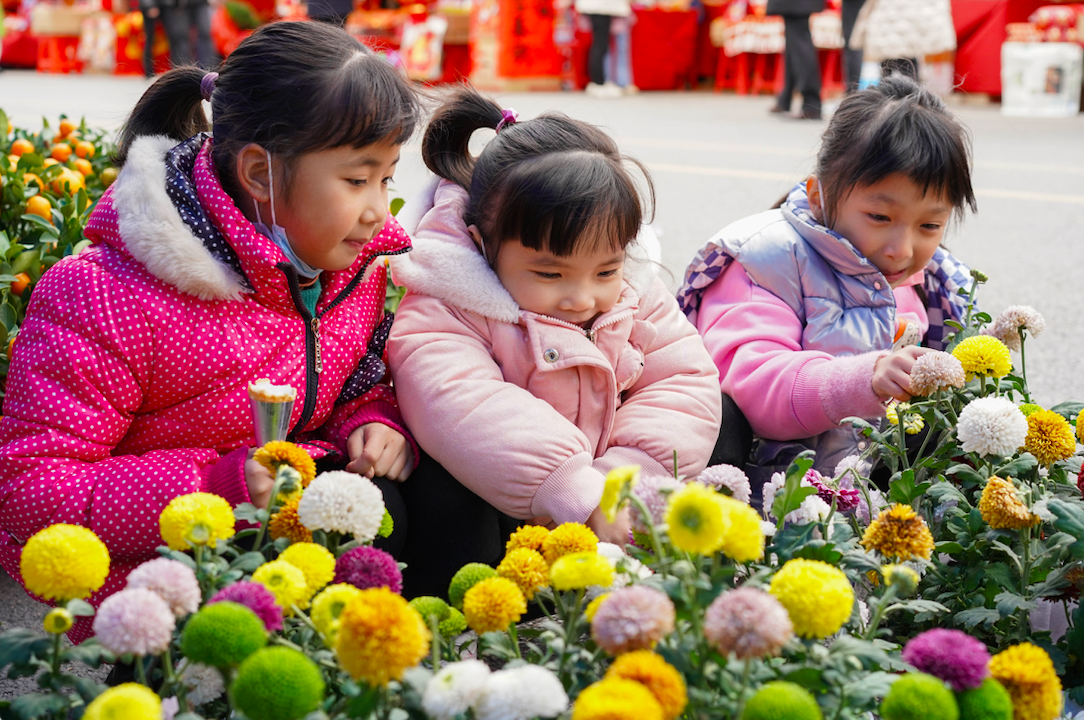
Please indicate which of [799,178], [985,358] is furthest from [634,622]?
[799,178]

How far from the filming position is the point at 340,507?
1.09 m

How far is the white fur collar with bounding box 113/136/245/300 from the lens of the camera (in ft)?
5.25

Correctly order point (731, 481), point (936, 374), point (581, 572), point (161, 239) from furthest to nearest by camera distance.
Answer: point (161, 239)
point (936, 374)
point (731, 481)
point (581, 572)

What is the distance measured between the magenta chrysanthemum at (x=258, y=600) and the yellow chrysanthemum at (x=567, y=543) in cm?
29

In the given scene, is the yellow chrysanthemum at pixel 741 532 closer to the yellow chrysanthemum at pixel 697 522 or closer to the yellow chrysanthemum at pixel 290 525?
the yellow chrysanthemum at pixel 697 522

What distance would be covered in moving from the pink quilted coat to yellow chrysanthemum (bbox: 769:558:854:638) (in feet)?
2.66

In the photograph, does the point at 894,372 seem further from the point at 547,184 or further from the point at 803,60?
the point at 803,60

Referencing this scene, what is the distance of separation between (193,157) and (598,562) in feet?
3.54

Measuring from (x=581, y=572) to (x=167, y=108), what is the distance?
1.24 metres

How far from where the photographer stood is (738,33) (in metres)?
11.5

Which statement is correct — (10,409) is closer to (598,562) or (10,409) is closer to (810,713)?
(598,562)

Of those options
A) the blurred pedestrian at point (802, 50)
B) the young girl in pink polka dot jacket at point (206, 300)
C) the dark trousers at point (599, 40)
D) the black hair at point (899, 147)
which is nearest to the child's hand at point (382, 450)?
the young girl in pink polka dot jacket at point (206, 300)

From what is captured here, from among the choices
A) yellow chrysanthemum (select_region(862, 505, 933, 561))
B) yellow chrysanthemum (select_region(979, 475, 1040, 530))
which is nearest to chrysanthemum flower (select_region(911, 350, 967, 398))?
yellow chrysanthemum (select_region(979, 475, 1040, 530))

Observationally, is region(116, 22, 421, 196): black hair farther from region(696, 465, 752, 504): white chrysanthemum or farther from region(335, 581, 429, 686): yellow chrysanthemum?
region(335, 581, 429, 686): yellow chrysanthemum
